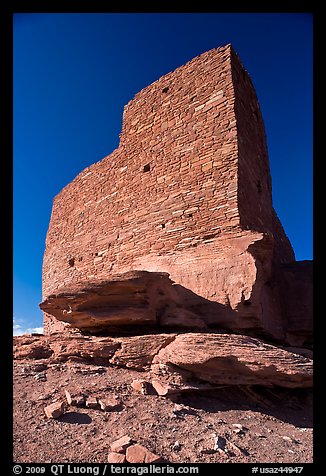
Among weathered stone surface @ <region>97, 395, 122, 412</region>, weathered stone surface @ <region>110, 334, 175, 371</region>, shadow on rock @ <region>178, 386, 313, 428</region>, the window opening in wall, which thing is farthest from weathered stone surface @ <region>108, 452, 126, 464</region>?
the window opening in wall

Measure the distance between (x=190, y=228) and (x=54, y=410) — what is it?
421cm

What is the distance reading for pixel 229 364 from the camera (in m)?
4.67

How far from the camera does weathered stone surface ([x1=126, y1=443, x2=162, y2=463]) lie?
2.92 meters

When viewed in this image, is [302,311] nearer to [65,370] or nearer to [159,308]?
[159,308]

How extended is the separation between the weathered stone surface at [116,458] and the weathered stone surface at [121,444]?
0.19 feet

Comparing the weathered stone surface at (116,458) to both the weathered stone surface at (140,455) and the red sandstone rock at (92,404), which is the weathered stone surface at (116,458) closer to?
the weathered stone surface at (140,455)

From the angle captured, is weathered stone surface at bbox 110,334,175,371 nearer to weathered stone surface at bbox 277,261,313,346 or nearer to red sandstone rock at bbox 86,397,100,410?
red sandstone rock at bbox 86,397,100,410

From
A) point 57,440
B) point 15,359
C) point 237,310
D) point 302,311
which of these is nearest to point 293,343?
point 302,311

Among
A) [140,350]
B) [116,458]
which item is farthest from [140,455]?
[140,350]

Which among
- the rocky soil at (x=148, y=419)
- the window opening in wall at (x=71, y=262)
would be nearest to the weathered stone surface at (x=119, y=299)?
the rocky soil at (x=148, y=419)

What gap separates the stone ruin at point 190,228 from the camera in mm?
5625

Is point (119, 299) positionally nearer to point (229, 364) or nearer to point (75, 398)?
point (75, 398)

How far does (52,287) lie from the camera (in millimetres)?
11289

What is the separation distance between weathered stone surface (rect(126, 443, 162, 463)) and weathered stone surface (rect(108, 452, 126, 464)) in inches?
2.0
